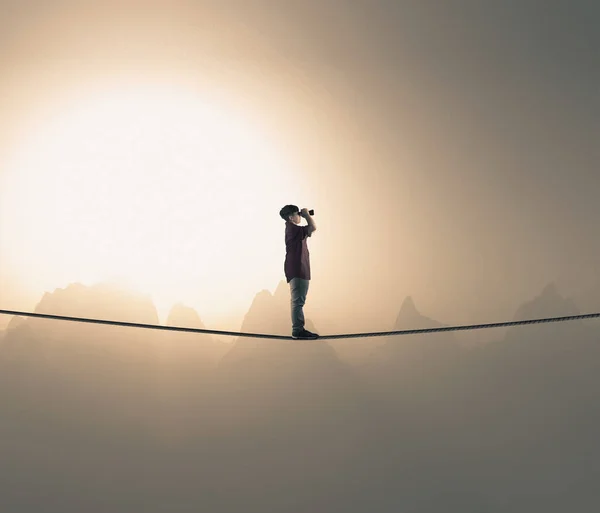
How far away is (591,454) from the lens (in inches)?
1964

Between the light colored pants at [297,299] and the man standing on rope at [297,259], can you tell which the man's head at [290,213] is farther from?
the light colored pants at [297,299]

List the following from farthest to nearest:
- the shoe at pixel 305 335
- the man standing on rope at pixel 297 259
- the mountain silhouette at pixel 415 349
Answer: the mountain silhouette at pixel 415 349 < the man standing on rope at pixel 297 259 < the shoe at pixel 305 335

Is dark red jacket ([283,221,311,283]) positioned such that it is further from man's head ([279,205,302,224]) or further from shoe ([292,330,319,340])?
shoe ([292,330,319,340])

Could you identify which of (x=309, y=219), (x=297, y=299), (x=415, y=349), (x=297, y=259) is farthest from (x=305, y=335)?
(x=415, y=349)

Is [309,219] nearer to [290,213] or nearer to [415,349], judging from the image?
[290,213]

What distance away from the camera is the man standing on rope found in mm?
6910

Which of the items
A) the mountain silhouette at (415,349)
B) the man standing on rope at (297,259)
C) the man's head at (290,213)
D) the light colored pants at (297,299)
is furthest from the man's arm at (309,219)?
the mountain silhouette at (415,349)

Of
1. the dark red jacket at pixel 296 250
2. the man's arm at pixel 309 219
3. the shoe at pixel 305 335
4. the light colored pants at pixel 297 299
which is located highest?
the man's arm at pixel 309 219

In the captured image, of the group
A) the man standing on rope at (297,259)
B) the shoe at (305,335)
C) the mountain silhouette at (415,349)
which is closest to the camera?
the shoe at (305,335)

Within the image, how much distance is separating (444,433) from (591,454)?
11.3 meters

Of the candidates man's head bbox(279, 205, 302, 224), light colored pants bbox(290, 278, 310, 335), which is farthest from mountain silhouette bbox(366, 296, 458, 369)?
man's head bbox(279, 205, 302, 224)

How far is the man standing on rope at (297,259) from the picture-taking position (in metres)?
6.91

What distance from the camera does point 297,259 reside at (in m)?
6.93

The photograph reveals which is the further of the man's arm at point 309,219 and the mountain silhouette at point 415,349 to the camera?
the mountain silhouette at point 415,349
